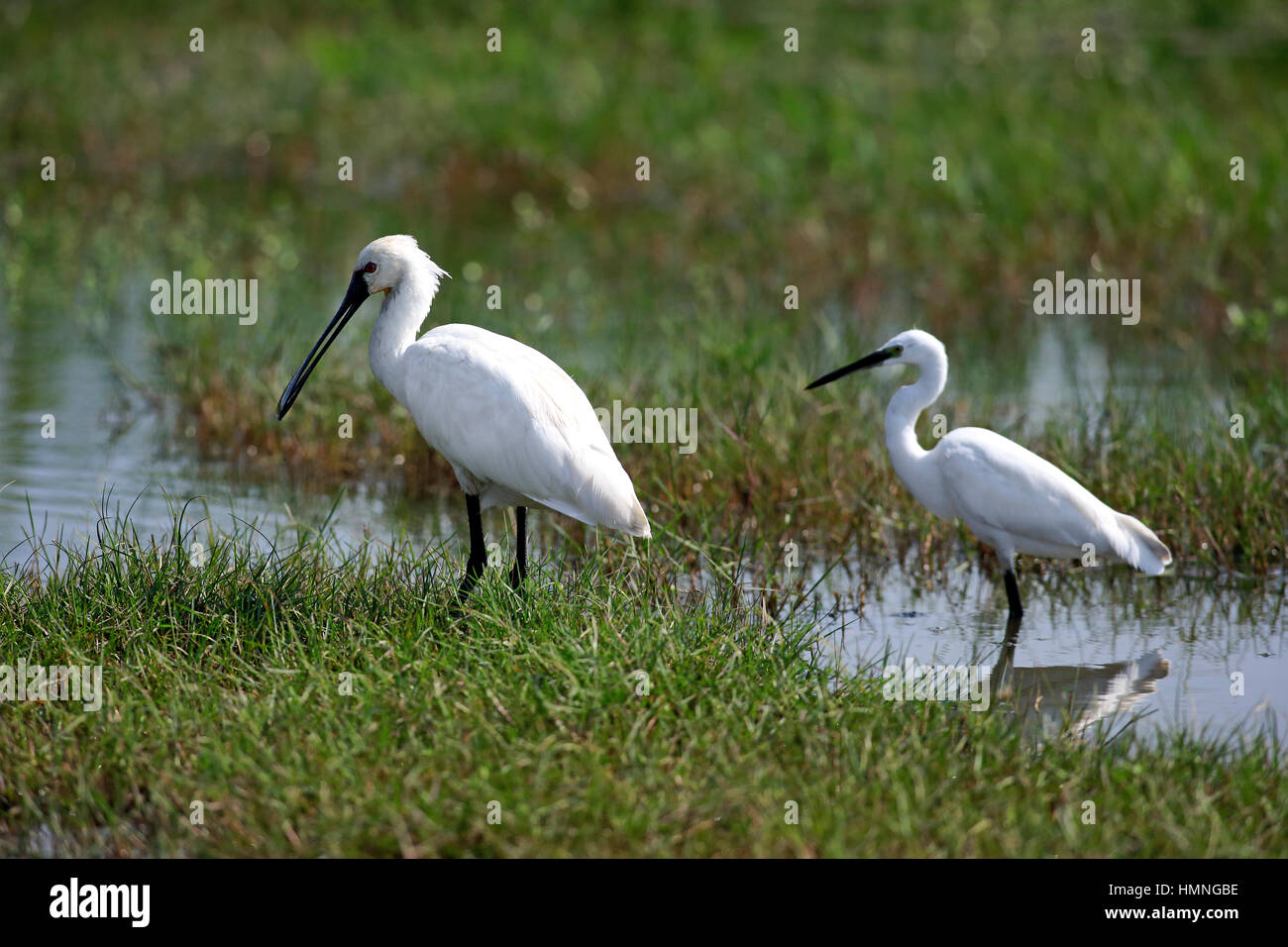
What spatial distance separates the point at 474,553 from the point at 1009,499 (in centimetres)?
235

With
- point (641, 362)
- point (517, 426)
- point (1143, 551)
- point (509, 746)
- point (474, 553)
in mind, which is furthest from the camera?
point (641, 362)

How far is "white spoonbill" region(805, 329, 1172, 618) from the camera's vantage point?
7.51 metres

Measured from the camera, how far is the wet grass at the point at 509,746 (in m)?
4.75

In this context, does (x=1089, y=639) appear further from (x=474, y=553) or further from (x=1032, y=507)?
(x=474, y=553)

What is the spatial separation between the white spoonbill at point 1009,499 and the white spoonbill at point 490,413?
171 cm

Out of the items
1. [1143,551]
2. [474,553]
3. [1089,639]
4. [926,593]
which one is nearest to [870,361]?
[926,593]

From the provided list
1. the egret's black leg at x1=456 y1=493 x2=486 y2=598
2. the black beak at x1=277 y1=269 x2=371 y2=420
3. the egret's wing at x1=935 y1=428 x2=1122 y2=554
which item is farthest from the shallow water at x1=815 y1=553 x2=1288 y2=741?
the black beak at x1=277 y1=269 x2=371 y2=420

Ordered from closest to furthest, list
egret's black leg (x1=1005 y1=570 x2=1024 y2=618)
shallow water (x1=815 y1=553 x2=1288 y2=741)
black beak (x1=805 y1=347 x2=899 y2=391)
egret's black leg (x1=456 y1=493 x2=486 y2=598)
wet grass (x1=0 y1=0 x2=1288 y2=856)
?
wet grass (x1=0 y1=0 x2=1288 y2=856) → egret's black leg (x1=456 y1=493 x2=486 y2=598) → shallow water (x1=815 y1=553 x2=1288 y2=741) → egret's black leg (x1=1005 y1=570 x2=1024 y2=618) → black beak (x1=805 y1=347 x2=899 y2=391)

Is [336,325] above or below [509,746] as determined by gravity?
above

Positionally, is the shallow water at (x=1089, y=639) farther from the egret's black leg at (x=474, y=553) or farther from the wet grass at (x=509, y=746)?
the egret's black leg at (x=474, y=553)

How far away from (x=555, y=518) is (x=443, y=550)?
2.31 metres

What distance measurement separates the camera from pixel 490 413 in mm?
6582

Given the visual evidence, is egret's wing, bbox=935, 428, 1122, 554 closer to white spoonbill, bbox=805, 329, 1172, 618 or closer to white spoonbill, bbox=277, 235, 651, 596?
white spoonbill, bbox=805, 329, 1172, 618

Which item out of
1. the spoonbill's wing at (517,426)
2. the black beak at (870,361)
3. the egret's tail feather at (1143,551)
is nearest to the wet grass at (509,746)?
the spoonbill's wing at (517,426)
